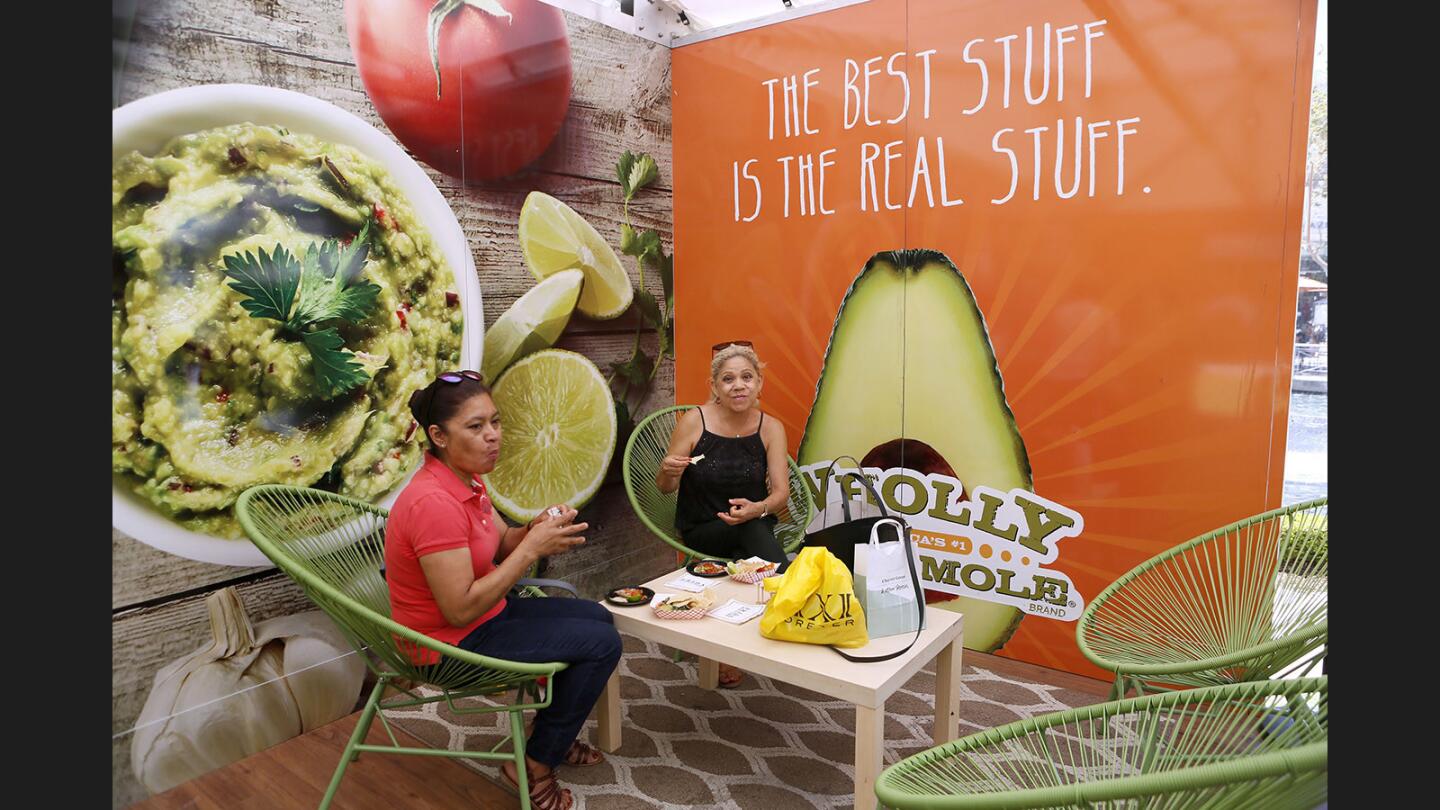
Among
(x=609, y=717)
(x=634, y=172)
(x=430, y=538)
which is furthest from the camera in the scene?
(x=634, y=172)

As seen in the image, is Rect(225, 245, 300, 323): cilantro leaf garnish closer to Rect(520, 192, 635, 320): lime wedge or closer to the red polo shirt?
the red polo shirt

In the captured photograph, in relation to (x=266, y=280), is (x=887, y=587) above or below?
below

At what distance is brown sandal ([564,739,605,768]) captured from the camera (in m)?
2.87

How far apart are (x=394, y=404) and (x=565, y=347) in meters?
0.94

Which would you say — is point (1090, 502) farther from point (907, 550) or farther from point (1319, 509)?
point (907, 550)

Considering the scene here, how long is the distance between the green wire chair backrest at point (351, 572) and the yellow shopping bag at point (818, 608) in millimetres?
673

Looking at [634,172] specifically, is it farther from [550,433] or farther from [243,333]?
[243,333]

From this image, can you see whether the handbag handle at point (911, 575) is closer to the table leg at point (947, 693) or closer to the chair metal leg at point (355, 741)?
the table leg at point (947, 693)

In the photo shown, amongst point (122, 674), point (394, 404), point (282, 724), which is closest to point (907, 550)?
point (394, 404)

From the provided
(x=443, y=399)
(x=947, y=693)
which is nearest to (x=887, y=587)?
(x=947, y=693)

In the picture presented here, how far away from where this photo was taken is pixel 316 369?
3016mm

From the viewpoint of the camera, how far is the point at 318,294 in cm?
301

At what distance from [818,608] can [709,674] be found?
1.11m

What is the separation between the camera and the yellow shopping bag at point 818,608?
2.47 m
